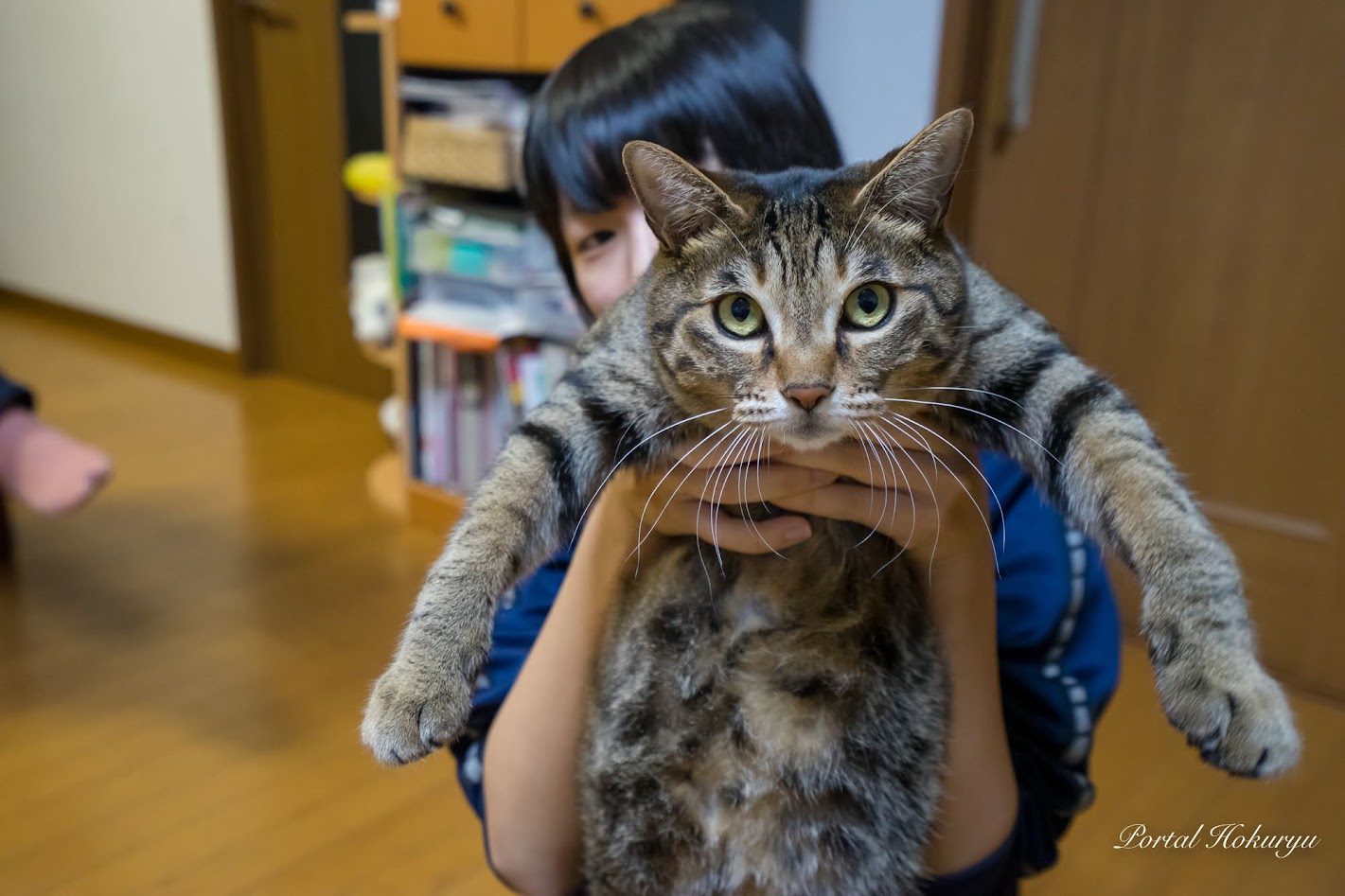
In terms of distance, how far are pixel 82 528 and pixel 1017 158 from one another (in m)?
2.55

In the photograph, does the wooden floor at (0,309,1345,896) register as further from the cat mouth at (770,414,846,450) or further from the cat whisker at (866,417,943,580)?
the cat mouth at (770,414,846,450)

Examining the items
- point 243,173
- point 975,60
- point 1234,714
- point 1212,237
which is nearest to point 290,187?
point 243,173

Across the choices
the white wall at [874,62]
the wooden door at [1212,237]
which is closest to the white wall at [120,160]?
the white wall at [874,62]

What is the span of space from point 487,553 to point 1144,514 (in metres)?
0.48

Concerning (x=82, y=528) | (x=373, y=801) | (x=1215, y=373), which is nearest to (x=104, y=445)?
(x=82, y=528)

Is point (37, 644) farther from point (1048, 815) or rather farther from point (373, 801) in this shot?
A: point (1048, 815)

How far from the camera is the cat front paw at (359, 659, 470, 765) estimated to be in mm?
724

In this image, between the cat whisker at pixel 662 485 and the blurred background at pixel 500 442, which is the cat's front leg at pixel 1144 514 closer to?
the cat whisker at pixel 662 485

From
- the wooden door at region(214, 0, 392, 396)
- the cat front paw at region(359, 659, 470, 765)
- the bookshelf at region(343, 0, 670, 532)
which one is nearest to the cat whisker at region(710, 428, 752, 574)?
the cat front paw at region(359, 659, 470, 765)

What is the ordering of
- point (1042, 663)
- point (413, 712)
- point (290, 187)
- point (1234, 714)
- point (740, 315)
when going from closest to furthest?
1. point (1234, 714)
2. point (413, 712)
3. point (740, 315)
4. point (1042, 663)
5. point (290, 187)

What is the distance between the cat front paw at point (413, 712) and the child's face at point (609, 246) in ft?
1.52

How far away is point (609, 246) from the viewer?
3.70ft

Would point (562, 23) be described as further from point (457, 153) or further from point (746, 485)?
point (746, 485)

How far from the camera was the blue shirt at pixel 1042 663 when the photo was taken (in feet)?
3.33
